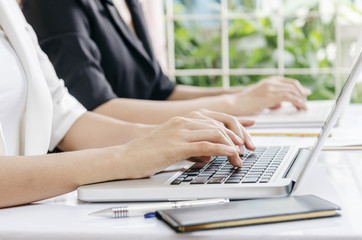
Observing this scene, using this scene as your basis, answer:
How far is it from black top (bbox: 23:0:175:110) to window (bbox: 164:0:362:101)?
214 cm

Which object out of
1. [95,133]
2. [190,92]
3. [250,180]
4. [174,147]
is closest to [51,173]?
[174,147]

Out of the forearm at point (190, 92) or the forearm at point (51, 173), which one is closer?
the forearm at point (51, 173)

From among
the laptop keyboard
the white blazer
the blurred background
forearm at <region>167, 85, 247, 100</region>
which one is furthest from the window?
the laptop keyboard

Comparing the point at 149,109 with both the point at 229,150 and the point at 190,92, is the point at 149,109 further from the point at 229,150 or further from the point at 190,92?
the point at 229,150

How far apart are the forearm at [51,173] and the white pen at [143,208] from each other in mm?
114

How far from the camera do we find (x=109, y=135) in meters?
1.36

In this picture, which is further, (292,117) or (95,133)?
(292,117)

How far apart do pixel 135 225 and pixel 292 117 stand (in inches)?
39.3

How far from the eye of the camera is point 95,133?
136 cm

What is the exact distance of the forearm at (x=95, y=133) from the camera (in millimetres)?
1348

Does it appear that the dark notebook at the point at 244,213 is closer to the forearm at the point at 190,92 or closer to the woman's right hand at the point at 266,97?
the woman's right hand at the point at 266,97

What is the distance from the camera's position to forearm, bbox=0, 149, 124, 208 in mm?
797

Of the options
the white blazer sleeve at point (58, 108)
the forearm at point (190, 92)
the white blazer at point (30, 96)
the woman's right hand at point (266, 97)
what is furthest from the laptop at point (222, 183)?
the forearm at point (190, 92)

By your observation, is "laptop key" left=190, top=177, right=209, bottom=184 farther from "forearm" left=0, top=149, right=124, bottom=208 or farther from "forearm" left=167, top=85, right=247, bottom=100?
"forearm" left=167, top=85, right=247, bottom=100
